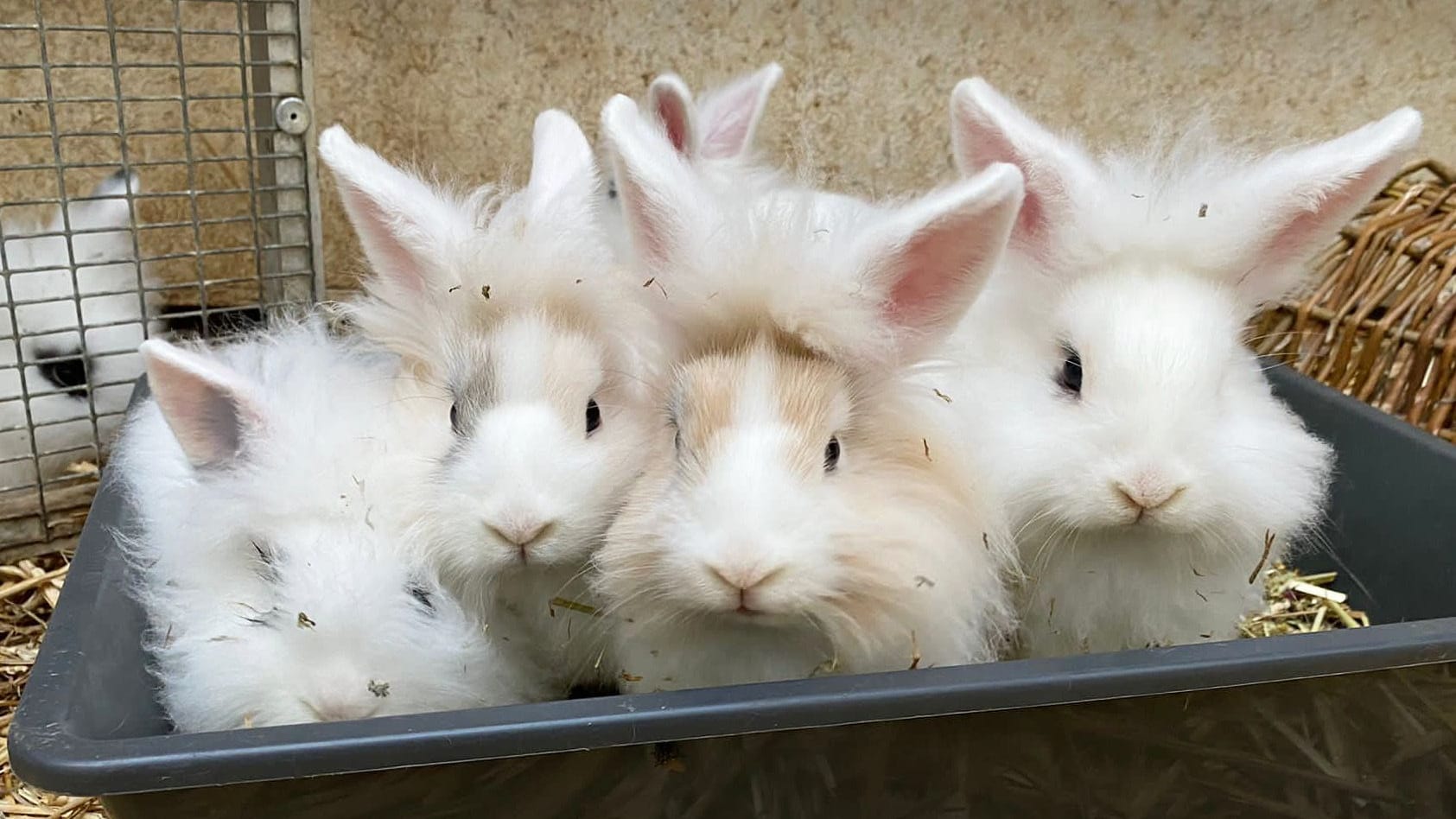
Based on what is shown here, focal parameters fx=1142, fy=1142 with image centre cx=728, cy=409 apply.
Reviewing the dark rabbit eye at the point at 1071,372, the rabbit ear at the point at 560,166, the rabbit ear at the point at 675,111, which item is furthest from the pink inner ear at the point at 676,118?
the dark rabbit eye at the point at 1071,372

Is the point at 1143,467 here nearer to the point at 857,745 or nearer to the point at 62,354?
the point at 857,745

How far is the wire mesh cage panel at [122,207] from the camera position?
199 cm

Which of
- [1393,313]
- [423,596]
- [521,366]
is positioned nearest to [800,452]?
[521,366]

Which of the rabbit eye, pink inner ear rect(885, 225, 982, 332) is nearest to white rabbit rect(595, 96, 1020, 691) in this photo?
pink inner ear rect(885, 225, 982, 332)

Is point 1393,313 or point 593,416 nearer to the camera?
point 593,416

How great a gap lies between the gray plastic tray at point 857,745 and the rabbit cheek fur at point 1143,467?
180 mm

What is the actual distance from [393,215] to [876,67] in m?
1.43

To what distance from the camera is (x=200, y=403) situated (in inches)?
52.2

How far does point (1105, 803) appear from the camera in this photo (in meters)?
1.16

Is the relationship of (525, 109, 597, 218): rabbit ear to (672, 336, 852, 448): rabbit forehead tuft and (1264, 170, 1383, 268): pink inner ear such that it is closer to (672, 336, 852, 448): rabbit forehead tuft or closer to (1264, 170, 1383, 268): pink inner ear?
(672, 336, 852, 448): rabbit forehead tuft

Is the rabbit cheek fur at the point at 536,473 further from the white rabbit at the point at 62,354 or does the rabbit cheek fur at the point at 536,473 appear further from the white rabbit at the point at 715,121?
the white rabbit at the point at 62,354

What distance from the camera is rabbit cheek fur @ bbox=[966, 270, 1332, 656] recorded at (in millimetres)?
1206

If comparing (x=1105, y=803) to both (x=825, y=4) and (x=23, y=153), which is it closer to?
(x=825, y=4)

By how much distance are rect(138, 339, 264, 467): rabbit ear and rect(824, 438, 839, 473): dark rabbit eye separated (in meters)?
0.69
